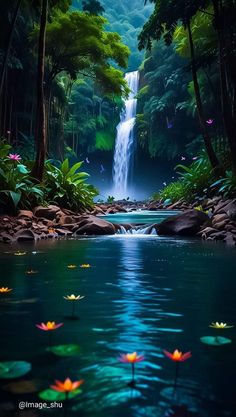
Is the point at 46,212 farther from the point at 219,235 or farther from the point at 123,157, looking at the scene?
the point at 123,157

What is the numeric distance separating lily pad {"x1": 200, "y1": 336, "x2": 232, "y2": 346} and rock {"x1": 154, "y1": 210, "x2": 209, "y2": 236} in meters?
6.42

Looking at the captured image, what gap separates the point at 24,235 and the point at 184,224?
3159 millimetres

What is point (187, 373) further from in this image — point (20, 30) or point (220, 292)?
point (20, 30)

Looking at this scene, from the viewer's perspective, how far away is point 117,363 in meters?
1.66

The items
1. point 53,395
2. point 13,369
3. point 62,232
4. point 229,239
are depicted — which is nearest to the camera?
point 53,395

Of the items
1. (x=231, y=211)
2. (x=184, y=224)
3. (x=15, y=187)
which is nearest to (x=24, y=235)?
(x=15, y=187)

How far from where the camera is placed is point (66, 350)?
1805 millimetres

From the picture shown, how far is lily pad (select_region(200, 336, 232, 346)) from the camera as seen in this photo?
189cm

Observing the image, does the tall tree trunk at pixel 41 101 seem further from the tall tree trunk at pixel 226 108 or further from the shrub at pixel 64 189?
the tall tree trunk at pixel 226 108

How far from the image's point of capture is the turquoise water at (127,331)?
1.35 metres

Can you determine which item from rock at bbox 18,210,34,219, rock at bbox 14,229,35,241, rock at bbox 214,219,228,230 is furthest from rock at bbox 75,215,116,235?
rock at bbox 214,219,228,230

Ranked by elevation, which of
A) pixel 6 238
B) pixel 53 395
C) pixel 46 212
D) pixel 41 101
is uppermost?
pixel 41 101

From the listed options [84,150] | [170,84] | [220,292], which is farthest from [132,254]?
[84,150]

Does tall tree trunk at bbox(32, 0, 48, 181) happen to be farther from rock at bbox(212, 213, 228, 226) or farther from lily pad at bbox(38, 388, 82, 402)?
lily pad at bbox(38, 388, 82, 402)
